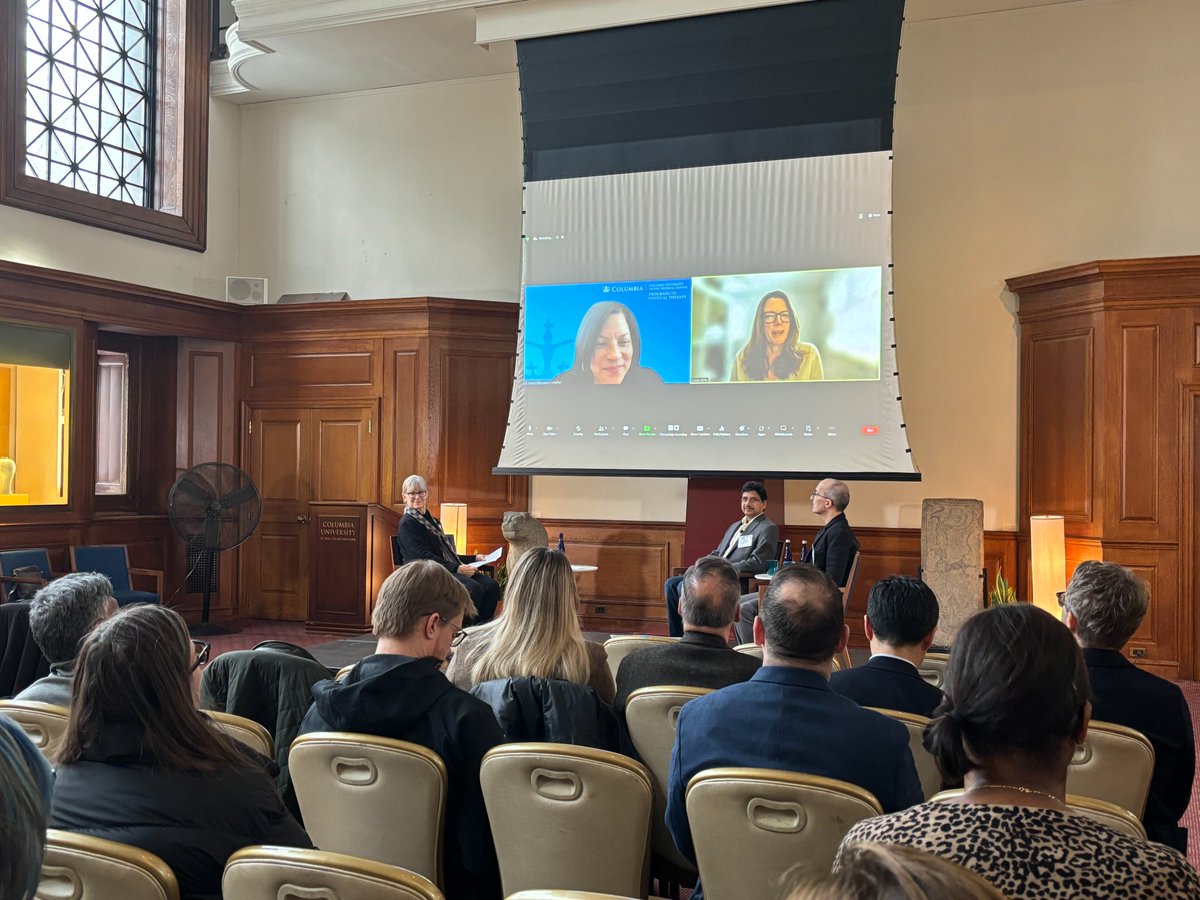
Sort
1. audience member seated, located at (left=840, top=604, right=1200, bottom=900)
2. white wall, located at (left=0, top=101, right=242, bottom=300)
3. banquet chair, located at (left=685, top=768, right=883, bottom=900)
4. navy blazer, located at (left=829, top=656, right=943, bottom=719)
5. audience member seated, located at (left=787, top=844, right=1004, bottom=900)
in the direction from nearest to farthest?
audience member seated, located at (left=787, top=844, right=1004, bottom=900) → audience member seated, located at (left=840, top=604, right=1200, bottom=900) → banquet chair, located at (left=685, top=768, right=883, bottom=900) → navy blazer, located at (left=829, top=656, right=943, bottom=719) → white wall, located at (left=0, top=101, right=242, bottom=300)

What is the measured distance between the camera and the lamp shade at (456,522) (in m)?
8.80

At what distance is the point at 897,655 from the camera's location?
2959 mm

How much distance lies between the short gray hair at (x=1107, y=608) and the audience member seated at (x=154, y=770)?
2076 mm

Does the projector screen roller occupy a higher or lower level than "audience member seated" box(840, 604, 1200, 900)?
higher

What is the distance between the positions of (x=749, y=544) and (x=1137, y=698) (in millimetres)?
4278

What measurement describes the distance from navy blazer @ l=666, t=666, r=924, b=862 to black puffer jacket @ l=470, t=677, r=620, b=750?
0.50 metres

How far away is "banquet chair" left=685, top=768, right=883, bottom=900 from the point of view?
1.92 metres

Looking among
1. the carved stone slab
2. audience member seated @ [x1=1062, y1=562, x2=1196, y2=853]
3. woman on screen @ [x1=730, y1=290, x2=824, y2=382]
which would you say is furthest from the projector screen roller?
audience member seated @ [x1=1062, y1=562, x2=1196, y2=853]

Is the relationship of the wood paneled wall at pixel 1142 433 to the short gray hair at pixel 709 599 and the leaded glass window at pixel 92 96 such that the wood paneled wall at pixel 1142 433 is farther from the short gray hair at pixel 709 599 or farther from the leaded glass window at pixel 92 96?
the leaded glass window at pixel 92 96

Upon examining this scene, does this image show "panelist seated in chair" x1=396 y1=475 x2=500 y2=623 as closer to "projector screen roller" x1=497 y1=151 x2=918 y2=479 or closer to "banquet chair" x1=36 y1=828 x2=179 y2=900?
"projector screen roller" x1=497 y1=151 x2=918 y2=479

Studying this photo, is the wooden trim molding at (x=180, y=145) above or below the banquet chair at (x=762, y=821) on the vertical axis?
above

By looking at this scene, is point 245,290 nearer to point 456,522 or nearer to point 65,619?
point 456,522

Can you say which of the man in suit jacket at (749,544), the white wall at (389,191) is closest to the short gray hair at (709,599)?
the man in suit jacket at (749,544)

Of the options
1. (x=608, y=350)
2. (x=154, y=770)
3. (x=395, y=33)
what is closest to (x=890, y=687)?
(x=154, y=770)
